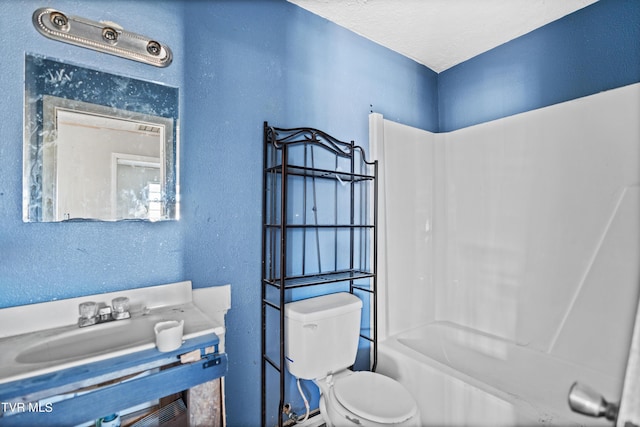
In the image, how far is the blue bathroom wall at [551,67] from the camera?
1.57 meters

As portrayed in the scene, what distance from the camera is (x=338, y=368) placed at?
155cm

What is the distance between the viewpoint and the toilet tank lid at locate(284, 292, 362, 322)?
1.45 m

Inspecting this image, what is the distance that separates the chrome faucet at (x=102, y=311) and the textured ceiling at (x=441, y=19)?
167cm

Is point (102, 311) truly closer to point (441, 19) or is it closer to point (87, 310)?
point (87, 310)

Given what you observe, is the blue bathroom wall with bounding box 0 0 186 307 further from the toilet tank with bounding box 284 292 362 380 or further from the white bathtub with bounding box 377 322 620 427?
the white bathtub with bounding box 377 322 620 427

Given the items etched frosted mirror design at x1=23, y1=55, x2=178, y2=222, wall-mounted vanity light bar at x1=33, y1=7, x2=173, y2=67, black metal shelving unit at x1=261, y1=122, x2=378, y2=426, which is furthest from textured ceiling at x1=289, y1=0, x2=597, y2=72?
etched frosted mirror design at x1=23, y1=55, x2=178, y2=222

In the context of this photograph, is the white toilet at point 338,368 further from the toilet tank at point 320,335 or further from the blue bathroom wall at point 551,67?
the blue bathroom wall at point 551,67

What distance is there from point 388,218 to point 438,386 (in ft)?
3.17

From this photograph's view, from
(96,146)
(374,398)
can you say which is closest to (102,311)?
(96,146)

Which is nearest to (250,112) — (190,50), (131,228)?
(190,50)

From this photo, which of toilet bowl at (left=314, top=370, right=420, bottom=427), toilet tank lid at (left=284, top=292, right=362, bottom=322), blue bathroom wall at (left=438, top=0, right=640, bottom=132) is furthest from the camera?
blue bathroom wall at (left=438, top=0, right=640, bottom=132)

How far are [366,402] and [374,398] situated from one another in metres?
0.05

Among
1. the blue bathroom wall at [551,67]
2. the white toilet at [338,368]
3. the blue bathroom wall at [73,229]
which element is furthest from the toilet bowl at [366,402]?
the blue bathroom wall at [551,67]

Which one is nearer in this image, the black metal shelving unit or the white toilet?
the white toilet
